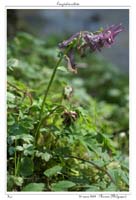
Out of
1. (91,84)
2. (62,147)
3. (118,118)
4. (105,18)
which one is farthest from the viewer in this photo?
(105,18)

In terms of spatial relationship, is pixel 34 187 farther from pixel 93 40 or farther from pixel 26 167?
pixel 93 40

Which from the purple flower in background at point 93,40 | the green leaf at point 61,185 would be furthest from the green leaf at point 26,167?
the purple flower in background at point 93,40

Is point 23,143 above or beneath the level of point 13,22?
beneath

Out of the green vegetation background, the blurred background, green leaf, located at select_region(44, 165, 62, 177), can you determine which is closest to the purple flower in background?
the green vegetation background

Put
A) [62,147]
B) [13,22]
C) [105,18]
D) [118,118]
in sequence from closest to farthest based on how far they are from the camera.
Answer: [62,147] → [118,118] → [13,22] → [105,18]

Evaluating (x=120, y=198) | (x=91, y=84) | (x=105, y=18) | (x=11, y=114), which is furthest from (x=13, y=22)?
(x=105, y=18)

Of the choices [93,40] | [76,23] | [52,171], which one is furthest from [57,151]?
[76,23]
